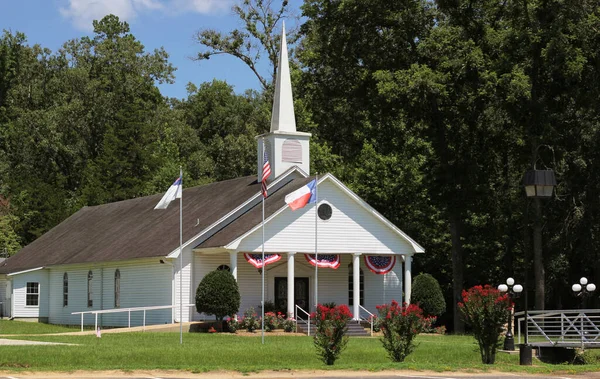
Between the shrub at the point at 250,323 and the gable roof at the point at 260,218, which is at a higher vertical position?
the gable roof at the point at 260,218

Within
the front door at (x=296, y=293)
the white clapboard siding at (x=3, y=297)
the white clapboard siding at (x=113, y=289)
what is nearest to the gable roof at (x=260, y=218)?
the white clapboard siding at (x=113, y=289)

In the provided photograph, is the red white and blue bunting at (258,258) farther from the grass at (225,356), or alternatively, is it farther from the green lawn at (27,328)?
the green lawn at (27,328)

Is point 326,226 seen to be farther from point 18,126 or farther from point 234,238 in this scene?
point 18,126

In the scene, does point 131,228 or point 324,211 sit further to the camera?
point 131,228

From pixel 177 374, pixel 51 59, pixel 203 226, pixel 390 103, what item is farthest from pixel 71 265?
pixel 51 59

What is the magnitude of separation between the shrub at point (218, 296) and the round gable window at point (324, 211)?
205 inches

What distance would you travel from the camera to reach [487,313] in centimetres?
2681

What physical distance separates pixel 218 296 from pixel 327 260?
19.4 ft

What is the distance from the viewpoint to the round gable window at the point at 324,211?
43.7 m

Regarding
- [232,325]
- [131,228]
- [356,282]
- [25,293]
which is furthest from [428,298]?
[25,293]

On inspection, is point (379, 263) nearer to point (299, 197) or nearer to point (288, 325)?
point (288, 325)

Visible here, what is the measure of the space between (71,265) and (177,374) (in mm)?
28842

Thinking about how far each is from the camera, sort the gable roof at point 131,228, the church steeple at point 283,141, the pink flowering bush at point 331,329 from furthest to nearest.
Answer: the church steeple at point 283,141 < the gable roof at point 131,228 < the pink flowering bush at point 331,329

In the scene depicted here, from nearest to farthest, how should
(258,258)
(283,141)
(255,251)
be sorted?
(255,251) < (258,258) < (283,141)
